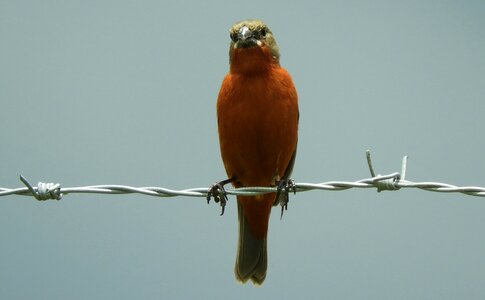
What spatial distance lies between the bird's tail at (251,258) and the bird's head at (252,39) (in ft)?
4.32

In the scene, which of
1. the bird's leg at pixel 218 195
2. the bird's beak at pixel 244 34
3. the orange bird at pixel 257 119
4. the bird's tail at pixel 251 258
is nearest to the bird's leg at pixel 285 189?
the orange bird at pixel 257 119

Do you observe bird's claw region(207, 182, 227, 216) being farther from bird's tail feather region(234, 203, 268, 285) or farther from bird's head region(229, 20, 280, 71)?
bird's head region(229, 20, 280, 71)

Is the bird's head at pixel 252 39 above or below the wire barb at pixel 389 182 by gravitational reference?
above

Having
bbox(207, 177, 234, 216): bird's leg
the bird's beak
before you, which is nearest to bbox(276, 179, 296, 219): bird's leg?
bbox(207, 177, 234, 216): bird's leg

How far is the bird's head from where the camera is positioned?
19.3 ft

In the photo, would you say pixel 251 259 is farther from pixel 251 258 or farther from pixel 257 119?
pixel 257 119

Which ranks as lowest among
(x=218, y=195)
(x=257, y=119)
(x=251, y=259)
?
(x=251, y=259)

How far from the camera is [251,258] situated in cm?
Answer: 632

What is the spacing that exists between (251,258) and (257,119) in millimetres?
1377

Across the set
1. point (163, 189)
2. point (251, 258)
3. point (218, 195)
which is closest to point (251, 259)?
point (251, 258)

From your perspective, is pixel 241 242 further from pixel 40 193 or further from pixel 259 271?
pixel 40 193

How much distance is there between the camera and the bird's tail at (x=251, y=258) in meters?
6.30

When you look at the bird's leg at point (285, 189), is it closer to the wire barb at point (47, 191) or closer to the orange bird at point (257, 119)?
the orange bird at point (257, 119)

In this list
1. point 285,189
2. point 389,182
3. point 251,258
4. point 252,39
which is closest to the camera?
point 389,182
